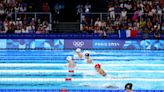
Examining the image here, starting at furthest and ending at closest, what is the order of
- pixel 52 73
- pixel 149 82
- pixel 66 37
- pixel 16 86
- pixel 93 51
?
1. pixel 66 37
2. pixel 93 51
3. pixel 52 73
4. pixel 149 82
5. pixel 16 86

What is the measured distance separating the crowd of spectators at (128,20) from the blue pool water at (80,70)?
8.92 feet

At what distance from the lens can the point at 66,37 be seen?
63.9 feet

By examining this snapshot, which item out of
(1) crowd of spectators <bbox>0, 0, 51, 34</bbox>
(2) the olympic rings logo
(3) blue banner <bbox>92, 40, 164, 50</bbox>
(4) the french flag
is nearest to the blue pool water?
(2) the olympic rings logo

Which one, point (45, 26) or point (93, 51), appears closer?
point (93, 51)

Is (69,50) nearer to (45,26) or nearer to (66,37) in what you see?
(66,37)

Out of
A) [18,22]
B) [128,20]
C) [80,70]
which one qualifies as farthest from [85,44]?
[80,70]

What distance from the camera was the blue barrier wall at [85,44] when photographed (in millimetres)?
19109

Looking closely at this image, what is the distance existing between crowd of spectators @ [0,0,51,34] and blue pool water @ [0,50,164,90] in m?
2.64

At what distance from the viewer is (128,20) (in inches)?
830

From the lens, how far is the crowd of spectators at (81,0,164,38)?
2055cm

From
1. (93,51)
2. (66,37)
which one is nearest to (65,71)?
(93,51)

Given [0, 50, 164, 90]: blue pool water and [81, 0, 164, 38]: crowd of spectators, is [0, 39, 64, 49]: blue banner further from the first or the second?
[81, 0, 164, 38]: crowd of spectators

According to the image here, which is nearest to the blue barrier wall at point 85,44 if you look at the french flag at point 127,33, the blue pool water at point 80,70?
the french flag at point 127,33

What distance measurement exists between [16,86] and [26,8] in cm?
1255
